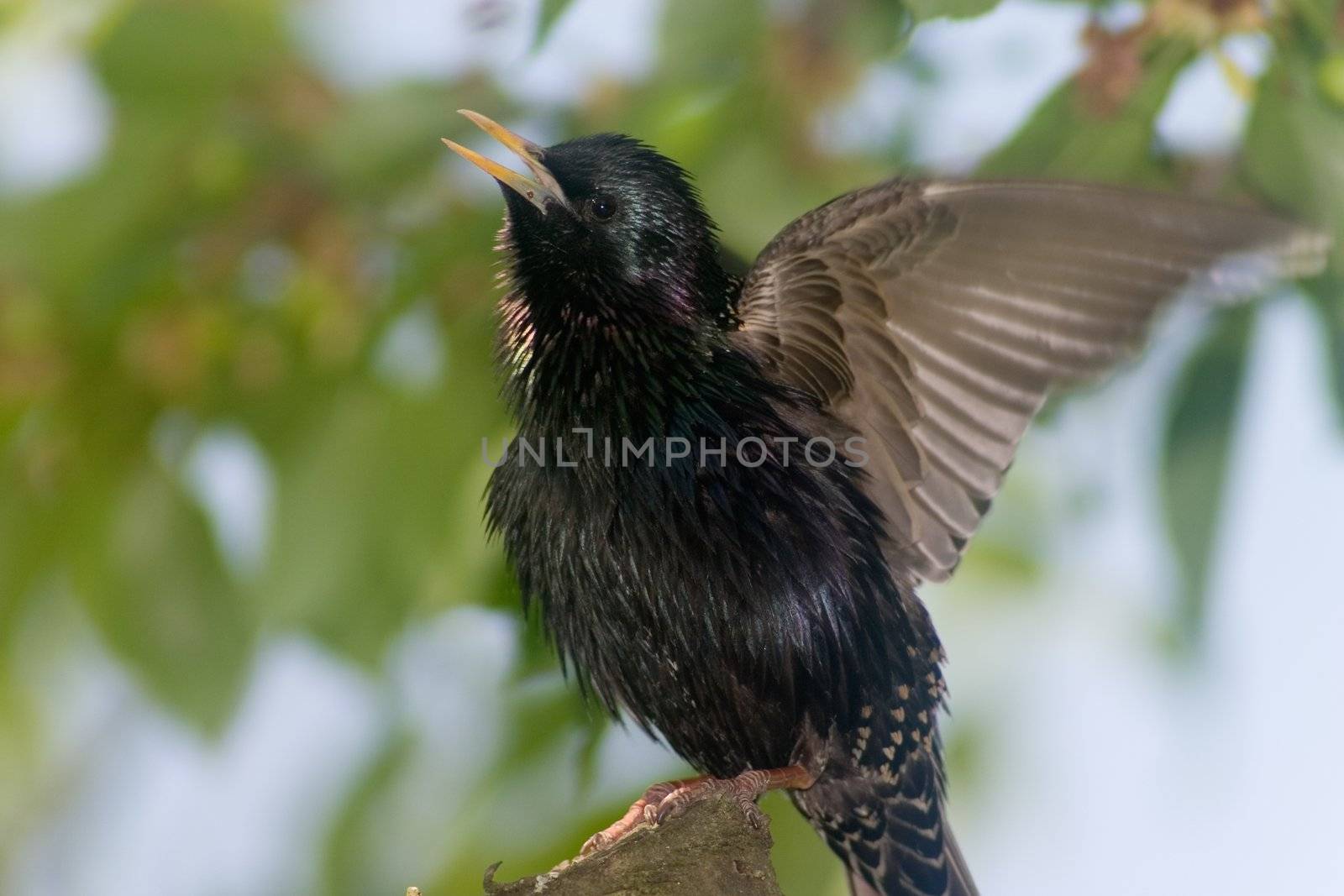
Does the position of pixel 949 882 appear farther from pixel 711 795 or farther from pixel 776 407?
pixel 776 407

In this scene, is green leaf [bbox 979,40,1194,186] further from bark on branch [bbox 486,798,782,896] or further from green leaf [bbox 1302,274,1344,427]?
bark on branch [bbox 486,798,782,896]

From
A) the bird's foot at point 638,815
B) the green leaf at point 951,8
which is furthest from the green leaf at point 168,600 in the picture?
the green leaf at point 951,8

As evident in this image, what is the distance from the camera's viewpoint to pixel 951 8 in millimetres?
2637

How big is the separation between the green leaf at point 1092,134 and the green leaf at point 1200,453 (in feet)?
1.60

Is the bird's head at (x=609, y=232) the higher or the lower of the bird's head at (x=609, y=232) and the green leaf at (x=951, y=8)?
the higher

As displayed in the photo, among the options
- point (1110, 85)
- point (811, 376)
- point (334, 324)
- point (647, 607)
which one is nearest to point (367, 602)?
point (334, 324)

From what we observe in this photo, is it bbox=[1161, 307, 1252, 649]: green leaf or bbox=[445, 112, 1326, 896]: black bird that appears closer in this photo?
bbox=[445, 112, 1326, 896]: black bird

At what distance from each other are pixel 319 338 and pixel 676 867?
216 cm

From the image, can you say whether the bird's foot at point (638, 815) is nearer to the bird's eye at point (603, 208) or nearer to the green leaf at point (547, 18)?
the bird's eye at point (603, 208)

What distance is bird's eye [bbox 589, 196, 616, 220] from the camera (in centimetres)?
314

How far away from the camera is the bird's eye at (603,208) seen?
10.3 feet

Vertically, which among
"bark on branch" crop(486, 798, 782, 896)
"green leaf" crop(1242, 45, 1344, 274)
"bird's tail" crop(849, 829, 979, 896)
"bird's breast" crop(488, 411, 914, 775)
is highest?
"green leaf" crop(1242, 45, 1344, 274)

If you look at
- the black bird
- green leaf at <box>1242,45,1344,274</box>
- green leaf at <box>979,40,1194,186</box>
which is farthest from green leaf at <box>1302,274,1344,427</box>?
green leaf at <box>979,40,1194,186</box>

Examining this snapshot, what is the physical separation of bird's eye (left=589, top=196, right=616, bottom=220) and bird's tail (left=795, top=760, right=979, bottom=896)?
4.67 feet
